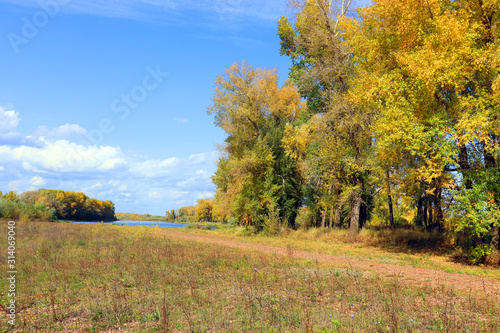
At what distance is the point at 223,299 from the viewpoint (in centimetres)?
780

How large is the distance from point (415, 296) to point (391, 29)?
15691 mm

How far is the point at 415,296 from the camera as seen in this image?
832cm

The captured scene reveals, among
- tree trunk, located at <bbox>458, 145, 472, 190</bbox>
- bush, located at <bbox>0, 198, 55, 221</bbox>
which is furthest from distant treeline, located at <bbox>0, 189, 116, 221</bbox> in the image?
tree trunk, located at <bbox>458, 145, 472, 190</bbox>

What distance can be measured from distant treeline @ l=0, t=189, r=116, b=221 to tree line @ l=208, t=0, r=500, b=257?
20731mm

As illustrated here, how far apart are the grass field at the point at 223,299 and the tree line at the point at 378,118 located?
7.77 metres

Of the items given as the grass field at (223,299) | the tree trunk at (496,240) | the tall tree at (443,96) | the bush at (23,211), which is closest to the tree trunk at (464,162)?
the tall tree at (443,96)

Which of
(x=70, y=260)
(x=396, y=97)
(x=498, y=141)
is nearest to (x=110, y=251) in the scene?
(x=70, y=260)

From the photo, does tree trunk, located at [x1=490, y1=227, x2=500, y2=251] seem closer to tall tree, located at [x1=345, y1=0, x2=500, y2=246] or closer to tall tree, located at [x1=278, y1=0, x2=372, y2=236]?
tall tree, located at [x1=345, y1=0, x2=500, y2=246]

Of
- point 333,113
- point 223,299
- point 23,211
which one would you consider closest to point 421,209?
point 333,113

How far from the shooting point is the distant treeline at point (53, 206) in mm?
33094

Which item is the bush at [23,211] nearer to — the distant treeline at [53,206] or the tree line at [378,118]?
the distant treeline at [53,206]

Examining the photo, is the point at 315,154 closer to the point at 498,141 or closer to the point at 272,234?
the point at 272,234

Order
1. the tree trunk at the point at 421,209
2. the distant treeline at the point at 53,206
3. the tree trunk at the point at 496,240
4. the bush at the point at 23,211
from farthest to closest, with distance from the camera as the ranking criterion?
1. the distant treeline at the point at 53,206
2. the bush at the point at 23,211
3. the tree trunk at the point at 421,209
4. the tree trunk at the point at 496,240

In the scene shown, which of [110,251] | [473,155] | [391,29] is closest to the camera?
[110,251]
